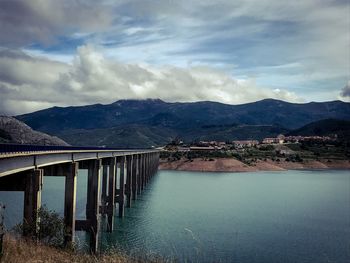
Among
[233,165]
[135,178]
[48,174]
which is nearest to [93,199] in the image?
[48,174]

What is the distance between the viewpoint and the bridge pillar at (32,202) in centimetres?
2319

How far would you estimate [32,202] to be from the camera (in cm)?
2389

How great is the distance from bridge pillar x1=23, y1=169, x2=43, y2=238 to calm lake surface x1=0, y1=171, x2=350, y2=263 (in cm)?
609

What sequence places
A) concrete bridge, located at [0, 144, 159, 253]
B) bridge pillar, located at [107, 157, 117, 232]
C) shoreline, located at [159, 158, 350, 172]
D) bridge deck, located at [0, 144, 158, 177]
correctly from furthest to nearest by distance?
shoreline, located at [159, 158, 350, 172], bridge pillar, located at [107, 157, 117, 232], concrete bridge, located at [0, 144, 159, 253], bridge deck, located at [0, 144, 158, 177]

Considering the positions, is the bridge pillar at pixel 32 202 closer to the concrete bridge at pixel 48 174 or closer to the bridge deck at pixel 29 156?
the concrete bridge at pixel 48 174

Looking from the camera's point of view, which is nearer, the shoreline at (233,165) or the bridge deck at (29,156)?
the bridge deck at (29,156)

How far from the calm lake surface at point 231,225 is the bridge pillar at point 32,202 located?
6090 millimetres

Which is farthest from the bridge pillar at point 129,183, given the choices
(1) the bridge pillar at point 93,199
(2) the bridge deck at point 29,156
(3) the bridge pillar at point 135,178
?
(2) the bridge deck at point 29,156

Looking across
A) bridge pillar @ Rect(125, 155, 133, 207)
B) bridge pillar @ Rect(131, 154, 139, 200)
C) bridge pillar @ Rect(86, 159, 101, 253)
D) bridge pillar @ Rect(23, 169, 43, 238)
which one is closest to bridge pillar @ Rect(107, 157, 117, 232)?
bridge pillar @ Rect(86, 159, 101, 253)

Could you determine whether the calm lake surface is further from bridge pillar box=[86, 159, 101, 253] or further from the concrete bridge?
the concrete bridge

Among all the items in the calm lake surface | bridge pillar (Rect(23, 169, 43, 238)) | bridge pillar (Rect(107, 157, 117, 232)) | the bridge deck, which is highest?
the bridge deck

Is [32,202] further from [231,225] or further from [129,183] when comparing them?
[129,183]

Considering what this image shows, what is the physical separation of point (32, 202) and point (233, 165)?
141495 mm

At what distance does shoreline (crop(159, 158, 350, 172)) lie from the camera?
522ft
